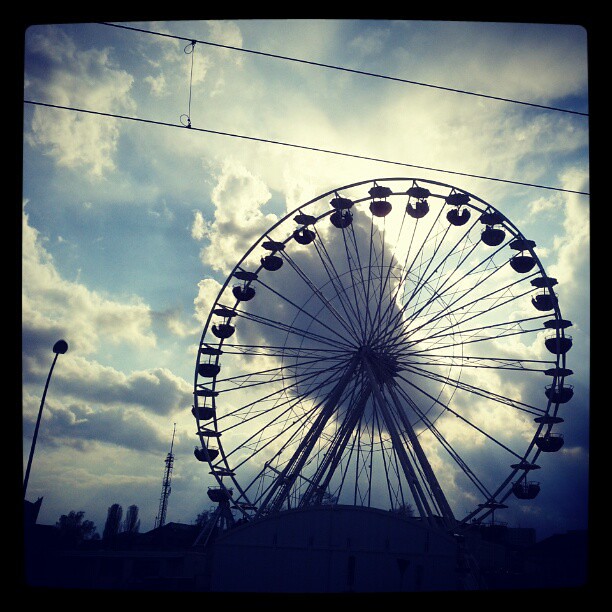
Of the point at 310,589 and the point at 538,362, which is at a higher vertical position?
the point at 538,362

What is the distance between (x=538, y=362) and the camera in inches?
733

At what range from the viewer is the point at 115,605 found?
20.1 ft

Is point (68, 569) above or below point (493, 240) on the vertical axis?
below

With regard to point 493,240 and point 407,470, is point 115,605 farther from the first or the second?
point 493,240

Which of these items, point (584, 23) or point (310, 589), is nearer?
point (584, 23)

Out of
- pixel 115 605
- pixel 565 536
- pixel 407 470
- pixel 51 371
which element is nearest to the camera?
pixel 115 605

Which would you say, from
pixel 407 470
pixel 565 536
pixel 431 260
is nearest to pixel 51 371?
pixel 407 470

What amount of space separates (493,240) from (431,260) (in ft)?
10.4
